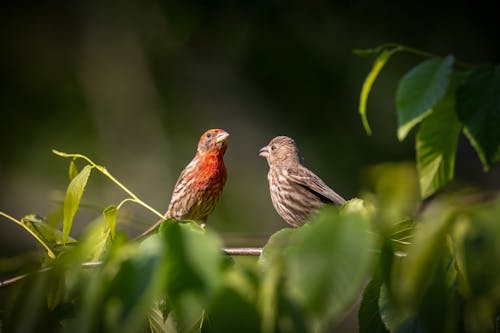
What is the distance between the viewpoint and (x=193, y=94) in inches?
532

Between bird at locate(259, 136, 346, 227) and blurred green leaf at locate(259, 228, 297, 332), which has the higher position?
blurred green leaf at locate(259, 228, 297, 332)

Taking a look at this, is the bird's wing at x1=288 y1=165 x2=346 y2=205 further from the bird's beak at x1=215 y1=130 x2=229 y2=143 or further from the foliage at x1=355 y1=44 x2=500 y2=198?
the foliage at x1=355 y1=44 x2=500 y2=198

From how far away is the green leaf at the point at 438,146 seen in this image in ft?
8.37

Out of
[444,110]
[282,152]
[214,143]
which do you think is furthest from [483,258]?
[214,143]

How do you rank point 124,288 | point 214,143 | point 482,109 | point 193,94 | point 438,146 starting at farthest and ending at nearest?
point 193,94 < point 214,143 < point 438,146 < point 482,109 < point 124,288

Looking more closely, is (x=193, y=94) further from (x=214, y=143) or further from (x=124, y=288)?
(x=124, y=288)

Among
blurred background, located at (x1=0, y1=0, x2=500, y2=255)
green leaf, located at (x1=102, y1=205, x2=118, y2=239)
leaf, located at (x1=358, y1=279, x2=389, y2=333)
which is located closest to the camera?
leaf, located at (x1=358, y1=279, x2=389, y2=333)

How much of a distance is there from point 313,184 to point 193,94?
26.9 ft

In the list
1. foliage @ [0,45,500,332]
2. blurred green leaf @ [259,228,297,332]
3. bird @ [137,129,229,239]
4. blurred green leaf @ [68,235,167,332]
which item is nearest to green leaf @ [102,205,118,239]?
foliage @ [0,45,500,332]

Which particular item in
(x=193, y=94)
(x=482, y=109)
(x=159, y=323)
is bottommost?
(x=159, y=323)

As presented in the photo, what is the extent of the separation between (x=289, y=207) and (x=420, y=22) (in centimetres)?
819

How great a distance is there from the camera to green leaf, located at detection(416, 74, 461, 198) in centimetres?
255

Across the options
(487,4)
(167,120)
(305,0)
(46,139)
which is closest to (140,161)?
(167,120)

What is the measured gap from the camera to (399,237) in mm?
2295
